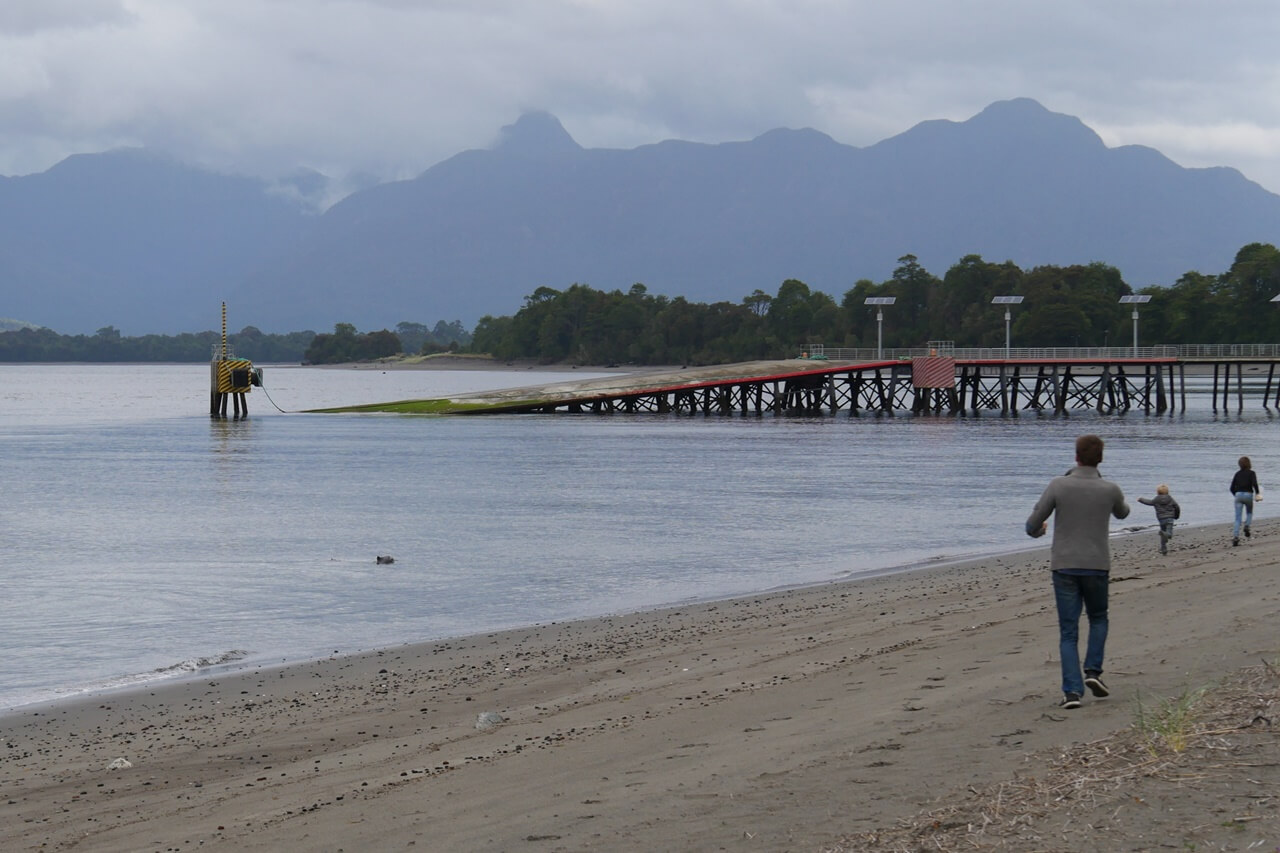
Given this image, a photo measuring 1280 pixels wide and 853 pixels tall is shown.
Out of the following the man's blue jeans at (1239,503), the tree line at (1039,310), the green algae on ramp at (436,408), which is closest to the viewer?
the man's blue jeans at (1239,503)

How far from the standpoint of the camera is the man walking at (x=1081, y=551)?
31.6ft

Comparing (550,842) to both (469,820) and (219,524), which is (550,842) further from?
(219,524)

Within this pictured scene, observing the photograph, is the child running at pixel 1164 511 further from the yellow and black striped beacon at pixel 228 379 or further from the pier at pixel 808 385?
the yellow and black striped beacon at pixel 228 379

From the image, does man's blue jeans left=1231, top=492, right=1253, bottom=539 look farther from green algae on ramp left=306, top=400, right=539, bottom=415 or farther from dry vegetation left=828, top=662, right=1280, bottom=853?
green algae on ramp left=306, top=400, right=539, bottom=415

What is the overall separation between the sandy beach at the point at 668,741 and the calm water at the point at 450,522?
3458mm

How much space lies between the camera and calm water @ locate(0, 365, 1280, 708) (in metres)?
19.0

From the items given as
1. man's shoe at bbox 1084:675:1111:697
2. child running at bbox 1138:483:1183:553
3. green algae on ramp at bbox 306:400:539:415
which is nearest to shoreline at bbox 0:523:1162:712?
child running at bbox 1138:483:1183:553

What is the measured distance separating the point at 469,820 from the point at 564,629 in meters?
9.57

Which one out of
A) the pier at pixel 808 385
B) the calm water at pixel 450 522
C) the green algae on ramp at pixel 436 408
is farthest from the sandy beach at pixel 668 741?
the pier at pixel 808 385

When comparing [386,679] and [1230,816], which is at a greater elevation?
[1230,816]

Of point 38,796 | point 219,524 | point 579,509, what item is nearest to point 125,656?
point 38,796

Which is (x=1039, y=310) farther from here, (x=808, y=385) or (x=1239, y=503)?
(x=1239, y=503)

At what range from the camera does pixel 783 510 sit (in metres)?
34.4

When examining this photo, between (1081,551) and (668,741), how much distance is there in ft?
10.6
